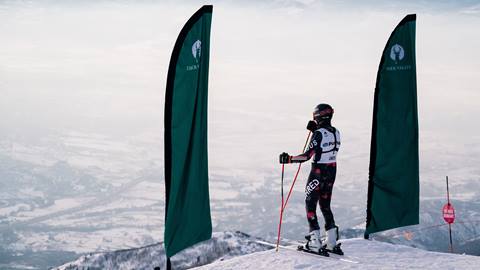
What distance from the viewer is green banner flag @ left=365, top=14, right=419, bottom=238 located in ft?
49.3

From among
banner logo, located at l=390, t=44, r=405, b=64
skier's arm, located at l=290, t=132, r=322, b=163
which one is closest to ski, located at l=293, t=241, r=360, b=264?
skier's arm, located at l=290, t=132, r=322, b=163

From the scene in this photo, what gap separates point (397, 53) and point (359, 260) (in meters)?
5.84

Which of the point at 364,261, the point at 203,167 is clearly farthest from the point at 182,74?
the point at 364,261

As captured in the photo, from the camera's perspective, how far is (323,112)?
1241cm

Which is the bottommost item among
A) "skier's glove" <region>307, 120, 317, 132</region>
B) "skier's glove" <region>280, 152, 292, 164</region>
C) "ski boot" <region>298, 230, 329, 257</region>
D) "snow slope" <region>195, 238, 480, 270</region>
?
"snow slope" <region>195, 238, 480, 270</region>

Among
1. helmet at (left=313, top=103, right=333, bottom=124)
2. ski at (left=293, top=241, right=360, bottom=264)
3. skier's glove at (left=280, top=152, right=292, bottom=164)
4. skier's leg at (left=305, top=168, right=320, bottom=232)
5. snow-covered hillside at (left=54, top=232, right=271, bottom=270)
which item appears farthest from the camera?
snow-covered hillside at (left=54, top=232, right=271, bottom=270)

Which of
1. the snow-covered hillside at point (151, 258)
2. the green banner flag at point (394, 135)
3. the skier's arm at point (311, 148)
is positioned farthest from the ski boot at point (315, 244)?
the snow-covered hillside at point (151, 258)

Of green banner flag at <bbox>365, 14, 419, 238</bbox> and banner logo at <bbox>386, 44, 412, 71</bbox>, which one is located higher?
banner logo at <bbox>386, 44, 412, 71</bbox>

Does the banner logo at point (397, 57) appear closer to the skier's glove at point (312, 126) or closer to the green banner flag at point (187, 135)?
the skier's glove at point (312, 126)

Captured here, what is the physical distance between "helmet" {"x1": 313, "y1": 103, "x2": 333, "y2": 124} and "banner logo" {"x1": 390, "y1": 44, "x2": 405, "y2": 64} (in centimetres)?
360

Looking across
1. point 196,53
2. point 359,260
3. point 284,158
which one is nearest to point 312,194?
point 284,158

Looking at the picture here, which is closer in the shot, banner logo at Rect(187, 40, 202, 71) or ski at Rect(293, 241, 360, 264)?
banner logo at Rect(187, 40, 202, 71)

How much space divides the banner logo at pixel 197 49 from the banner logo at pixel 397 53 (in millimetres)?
6083

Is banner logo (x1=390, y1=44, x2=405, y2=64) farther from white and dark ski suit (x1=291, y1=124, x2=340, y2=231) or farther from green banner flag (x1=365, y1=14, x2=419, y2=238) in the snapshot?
white and dark ski suit (x1=291, y1=124, x2=340, y2=231)
